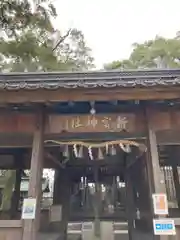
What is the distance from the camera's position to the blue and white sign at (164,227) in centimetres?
357

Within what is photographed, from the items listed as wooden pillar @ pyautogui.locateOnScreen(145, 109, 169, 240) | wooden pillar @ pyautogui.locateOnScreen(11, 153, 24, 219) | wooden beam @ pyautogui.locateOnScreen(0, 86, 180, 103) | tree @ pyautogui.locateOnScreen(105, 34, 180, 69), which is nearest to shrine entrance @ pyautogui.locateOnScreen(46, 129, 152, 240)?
wooden pillar @ pyautogui.locateOnScreen(11, 153, 24, 219)

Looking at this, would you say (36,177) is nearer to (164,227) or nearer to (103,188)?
(164,227)

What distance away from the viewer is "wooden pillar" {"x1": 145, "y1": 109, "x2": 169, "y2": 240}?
3928 millimetres

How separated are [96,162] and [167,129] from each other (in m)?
3.64

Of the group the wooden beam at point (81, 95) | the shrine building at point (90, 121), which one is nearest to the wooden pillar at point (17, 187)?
the shrine building at point (90, 121)

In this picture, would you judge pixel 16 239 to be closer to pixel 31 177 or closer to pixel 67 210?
pixel 31 177

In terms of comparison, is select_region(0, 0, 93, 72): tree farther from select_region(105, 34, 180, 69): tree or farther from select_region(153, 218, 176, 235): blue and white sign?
select_region(153, 218, 176, 235): blue and white sign

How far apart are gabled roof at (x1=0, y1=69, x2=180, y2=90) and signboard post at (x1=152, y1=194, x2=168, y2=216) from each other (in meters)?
1.73

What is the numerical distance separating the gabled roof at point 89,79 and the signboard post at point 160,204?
173cm

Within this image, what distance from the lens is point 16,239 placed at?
147 inches

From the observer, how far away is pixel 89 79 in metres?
4.52

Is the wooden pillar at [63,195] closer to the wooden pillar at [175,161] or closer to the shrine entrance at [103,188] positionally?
the shrine entrance at [103,188]

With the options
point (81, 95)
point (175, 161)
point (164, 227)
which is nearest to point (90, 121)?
point (81, 95)

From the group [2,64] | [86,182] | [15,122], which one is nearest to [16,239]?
[15,122]
